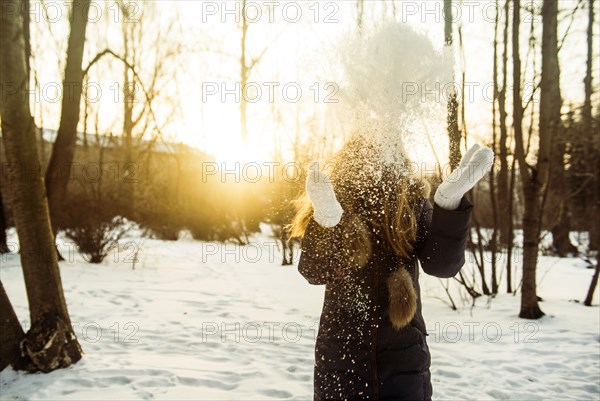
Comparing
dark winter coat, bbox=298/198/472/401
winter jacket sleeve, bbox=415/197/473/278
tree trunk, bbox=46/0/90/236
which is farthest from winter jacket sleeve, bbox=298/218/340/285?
tree trunk, bbox=46/0/90/236

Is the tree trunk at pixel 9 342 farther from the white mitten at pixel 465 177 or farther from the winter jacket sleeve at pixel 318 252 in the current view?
the white mitten at pixel 465 177

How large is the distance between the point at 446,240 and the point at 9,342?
3.20m

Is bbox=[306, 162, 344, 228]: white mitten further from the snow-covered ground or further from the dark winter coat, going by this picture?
the snow-covered ground

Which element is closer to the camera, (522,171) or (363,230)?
(363,230)

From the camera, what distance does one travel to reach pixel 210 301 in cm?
585

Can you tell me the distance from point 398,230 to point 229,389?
7.22ft

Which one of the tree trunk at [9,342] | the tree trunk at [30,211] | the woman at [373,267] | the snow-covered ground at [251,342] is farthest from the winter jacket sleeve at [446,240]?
the tree trunk at [9,342]

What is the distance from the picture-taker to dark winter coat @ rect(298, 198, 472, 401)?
4.47ft

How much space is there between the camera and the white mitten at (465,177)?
1.17 metres

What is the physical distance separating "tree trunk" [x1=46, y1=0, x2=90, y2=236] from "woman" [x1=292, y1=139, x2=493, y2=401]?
374cm

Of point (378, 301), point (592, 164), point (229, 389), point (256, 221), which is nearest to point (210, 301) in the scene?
point (229, 389)

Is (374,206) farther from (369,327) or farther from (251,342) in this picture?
(251,342)

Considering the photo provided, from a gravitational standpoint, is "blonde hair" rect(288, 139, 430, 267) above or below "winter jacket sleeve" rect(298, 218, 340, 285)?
above

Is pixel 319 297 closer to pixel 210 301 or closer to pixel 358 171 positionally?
pixel 210 301
